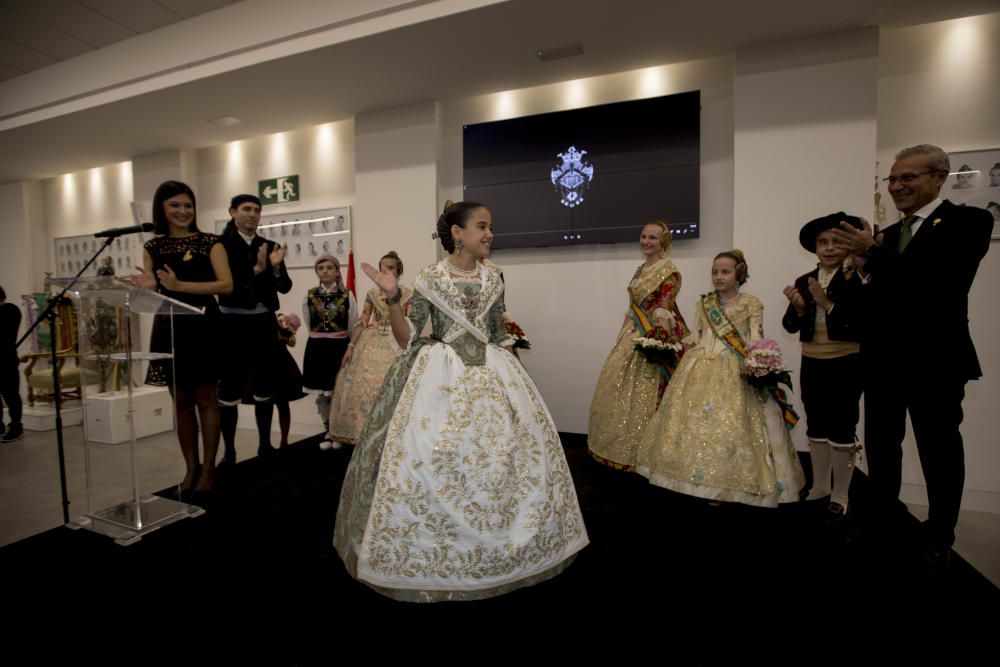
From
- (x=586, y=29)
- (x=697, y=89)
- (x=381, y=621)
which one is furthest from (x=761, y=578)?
(x=697, y=89)

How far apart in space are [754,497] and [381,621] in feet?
6.07

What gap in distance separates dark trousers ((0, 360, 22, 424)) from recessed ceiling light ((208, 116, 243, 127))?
3.09 m

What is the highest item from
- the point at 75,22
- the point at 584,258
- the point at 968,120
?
the point at 75,22

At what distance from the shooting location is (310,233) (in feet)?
18.0

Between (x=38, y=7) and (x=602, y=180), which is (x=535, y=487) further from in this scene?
(x=38, y=7)

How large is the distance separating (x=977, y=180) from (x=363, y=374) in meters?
4.57

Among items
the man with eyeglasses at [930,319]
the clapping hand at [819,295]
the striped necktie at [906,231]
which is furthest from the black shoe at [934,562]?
the striped necktie at [906,231]

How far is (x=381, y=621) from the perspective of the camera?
1.75m

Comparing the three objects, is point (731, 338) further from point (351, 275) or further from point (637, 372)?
point (351, 275)

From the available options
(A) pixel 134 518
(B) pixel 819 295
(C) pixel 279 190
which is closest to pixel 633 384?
(B) pixel 819 295

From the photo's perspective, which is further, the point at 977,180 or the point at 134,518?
the point at 977,180

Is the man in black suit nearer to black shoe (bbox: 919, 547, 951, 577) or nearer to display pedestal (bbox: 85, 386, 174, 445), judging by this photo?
display pedestal (bbox: 85, 386, 174, 445)

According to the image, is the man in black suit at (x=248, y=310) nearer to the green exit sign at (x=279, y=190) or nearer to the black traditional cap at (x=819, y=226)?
the green exit sign at (x=279, y=190)

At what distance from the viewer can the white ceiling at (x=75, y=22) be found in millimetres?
3908
